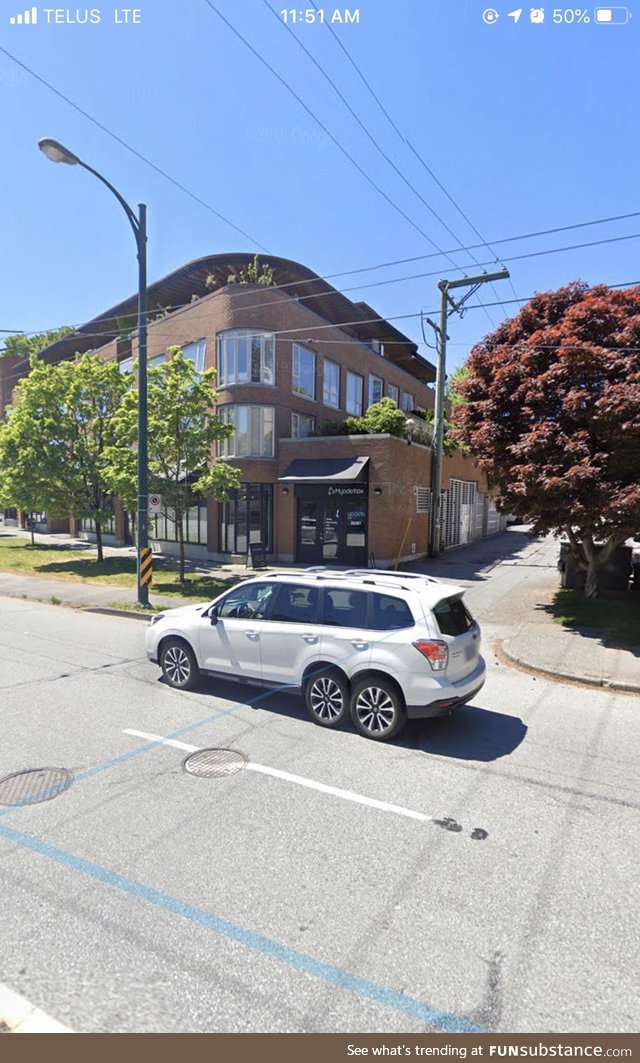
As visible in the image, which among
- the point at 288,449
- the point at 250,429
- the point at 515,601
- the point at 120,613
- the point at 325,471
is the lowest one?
the point at 120,613

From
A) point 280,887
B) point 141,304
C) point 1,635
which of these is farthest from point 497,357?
point 1,635

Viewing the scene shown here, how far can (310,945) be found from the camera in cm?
283

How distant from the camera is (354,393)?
26031 mm

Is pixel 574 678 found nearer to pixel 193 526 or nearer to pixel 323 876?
pixel 323 876

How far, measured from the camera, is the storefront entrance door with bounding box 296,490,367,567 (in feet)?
63.5

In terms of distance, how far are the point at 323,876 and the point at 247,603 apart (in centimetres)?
359

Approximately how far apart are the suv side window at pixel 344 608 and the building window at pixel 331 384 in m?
18.8

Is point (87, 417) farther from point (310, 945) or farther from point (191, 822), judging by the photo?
point (310, 945)

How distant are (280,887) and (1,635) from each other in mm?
9336

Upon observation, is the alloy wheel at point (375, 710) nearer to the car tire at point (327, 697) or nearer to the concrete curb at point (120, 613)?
the car tire at point (327, 697)

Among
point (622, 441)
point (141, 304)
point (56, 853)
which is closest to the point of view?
point (56, 853)

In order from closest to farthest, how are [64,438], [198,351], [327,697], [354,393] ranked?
1. [327,697]
2. [64,438]
3. [198,351]
4. [354,393]

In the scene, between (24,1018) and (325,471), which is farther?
(325,471)

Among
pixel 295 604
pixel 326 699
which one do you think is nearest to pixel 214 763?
pixel 326 699
